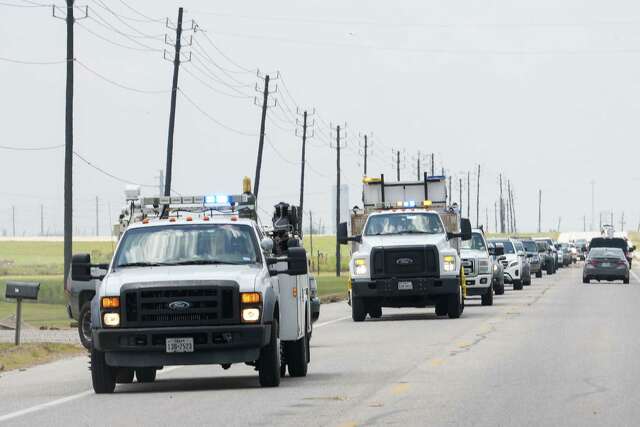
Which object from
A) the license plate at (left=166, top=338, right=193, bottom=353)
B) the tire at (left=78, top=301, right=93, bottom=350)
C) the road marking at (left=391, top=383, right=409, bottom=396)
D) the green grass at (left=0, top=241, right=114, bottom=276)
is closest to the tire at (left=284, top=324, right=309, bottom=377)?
the road marking at (left=391, top=383, right=409, bottom=396)

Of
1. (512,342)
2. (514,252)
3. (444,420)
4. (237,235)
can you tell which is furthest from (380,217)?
(514,252)

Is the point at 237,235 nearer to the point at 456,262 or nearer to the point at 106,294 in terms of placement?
the point at 106,294

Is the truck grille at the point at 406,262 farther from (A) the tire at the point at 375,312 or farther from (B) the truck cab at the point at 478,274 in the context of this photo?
(B) the truck cab at the point at 478,274

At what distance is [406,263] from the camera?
35.1 m

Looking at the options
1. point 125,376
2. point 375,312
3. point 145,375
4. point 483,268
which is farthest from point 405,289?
Result: point 125,376

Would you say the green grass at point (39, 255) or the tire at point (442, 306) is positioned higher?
the tire at point (442, 306)

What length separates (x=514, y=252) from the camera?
2383 inches

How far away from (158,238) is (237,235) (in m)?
0.92

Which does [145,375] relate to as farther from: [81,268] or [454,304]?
[454,304]

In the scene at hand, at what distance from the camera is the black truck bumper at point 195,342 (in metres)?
17.5

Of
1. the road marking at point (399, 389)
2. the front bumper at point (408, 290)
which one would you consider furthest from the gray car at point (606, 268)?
the road marking at point (399, 389)

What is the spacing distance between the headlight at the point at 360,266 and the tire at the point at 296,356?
1550 centimetres

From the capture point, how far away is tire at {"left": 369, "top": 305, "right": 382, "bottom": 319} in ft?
123

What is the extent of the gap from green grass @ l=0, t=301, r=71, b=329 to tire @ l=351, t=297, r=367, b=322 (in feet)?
21.1
